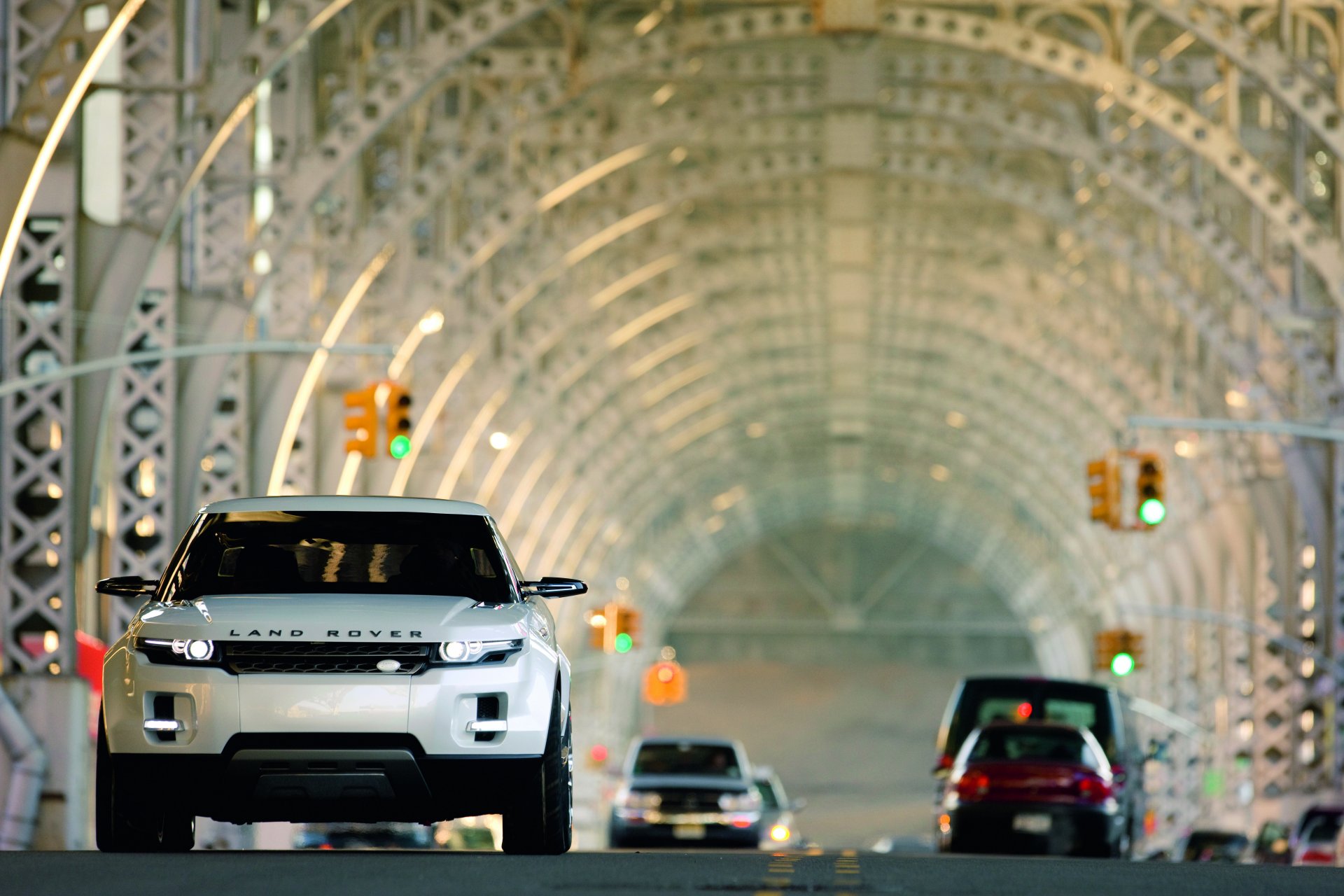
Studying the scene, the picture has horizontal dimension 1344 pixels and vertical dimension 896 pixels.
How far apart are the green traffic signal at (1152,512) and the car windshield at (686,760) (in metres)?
6.61

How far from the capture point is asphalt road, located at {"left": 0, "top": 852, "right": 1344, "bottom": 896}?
10500 mm

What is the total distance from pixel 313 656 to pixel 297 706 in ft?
0.85

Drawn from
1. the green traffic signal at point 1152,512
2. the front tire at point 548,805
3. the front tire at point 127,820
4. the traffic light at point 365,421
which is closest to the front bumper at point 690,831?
the traffic light at point 365,421

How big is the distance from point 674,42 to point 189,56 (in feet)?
22.6

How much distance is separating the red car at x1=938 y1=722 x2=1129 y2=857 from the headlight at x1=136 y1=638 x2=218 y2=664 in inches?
468

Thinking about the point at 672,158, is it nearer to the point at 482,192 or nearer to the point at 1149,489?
the point at 482,192

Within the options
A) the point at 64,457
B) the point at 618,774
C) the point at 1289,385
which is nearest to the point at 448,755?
the point at 64,457

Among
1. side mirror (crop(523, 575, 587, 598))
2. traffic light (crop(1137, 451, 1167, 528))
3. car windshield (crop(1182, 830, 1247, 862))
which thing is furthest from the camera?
car windshield (crop(1182, 830, 1247, 862))

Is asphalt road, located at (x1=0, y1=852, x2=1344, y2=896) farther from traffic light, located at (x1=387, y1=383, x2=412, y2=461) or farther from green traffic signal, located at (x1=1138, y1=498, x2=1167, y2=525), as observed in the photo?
green traffic signal, located at (x1=1138, y1=498, x2=1167, y2=525)

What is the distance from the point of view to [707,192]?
136ft

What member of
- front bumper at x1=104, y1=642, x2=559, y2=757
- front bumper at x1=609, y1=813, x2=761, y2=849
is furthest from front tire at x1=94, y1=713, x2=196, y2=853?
front bumper at x1=609, y1=813, x2=761, y2=849

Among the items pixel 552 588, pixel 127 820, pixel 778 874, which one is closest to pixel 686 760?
pixel 552 588

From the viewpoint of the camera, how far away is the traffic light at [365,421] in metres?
29.0

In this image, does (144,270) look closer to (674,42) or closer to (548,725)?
(674,42)
